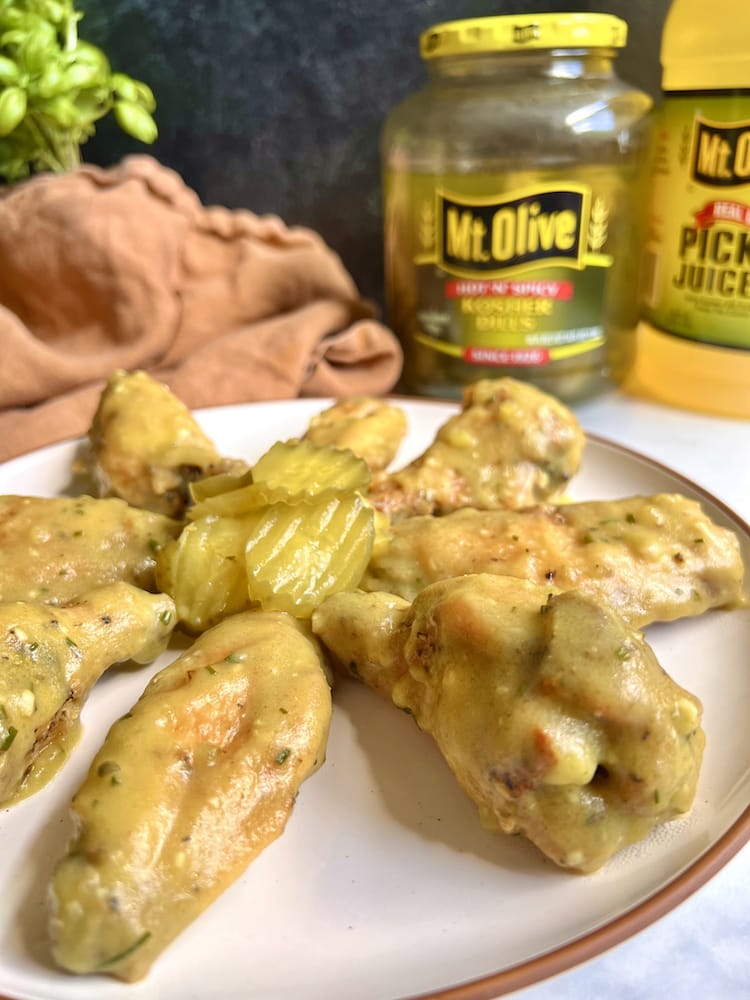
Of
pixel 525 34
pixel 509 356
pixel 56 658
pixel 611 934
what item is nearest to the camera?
pixel 611 934

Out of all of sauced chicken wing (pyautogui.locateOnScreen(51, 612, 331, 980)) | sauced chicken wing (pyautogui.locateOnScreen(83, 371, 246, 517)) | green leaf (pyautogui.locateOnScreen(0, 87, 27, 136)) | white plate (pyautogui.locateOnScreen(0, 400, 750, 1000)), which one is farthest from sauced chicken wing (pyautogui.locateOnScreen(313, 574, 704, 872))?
green leaf (pyautogui.locateOnScreen(0, 87, 27, 136))

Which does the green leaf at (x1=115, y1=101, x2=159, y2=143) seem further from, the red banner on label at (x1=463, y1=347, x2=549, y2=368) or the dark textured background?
the red banner on label at (x1=463, y1=347, x2=549, y2=368)

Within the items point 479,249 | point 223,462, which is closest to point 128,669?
point 223,462

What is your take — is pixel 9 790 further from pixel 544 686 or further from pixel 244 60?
pixel 244 60

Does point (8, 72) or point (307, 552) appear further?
point (8, 72)

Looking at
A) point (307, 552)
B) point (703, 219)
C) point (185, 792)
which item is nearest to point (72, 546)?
point (307, 552)

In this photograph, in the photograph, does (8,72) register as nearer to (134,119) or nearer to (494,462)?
(134,119)
